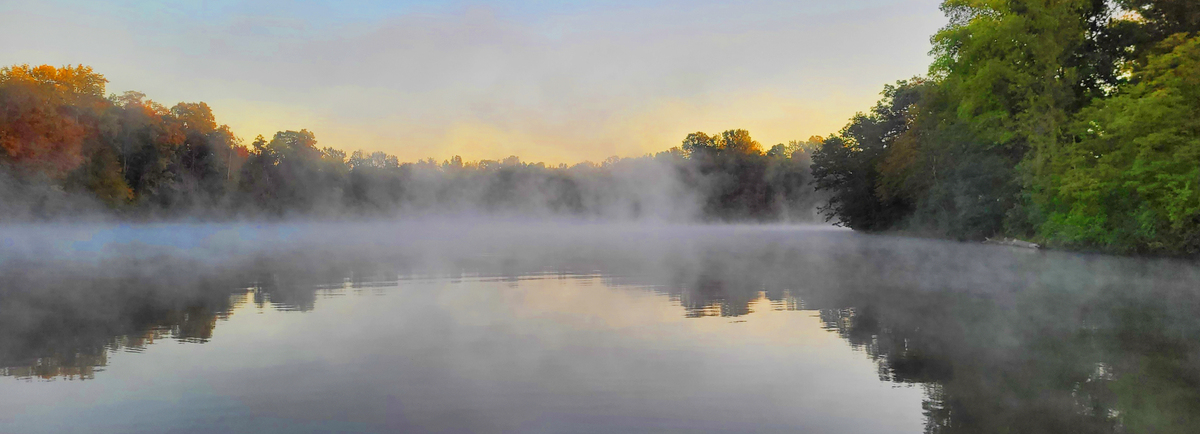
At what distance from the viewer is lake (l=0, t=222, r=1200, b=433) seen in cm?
653

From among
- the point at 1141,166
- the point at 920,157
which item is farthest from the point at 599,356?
the point at 920,157

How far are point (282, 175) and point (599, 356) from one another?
10107cm

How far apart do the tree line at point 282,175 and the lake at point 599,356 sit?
4927 centimetres

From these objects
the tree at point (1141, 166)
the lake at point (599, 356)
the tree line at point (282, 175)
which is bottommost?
the lake at point (599, 356)

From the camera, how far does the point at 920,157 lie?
5181 cm

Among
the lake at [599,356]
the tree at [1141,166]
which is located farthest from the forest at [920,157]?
the lake at [599,356]

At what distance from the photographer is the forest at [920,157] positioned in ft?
88.1

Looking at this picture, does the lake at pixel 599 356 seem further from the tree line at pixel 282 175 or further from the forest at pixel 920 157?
the tree line at pixel 282 175

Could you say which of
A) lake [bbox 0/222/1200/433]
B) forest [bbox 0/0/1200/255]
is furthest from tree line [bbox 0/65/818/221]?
lake [bbox 0/222/1200/433]

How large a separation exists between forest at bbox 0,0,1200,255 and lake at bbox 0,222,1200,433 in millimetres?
10011

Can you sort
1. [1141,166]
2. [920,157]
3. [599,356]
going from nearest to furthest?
[599,356] < [1141,166] < [920,157]

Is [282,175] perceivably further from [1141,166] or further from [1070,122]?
[1141,166]

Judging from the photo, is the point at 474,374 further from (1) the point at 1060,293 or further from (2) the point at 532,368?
(1) the point at 1060,293

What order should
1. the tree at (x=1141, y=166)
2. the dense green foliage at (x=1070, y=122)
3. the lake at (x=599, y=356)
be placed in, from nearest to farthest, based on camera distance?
the lake at (x=599, y=356)
the tree at (x=1141, y=166)
the dense green foliage at (x=1070, y=122)
